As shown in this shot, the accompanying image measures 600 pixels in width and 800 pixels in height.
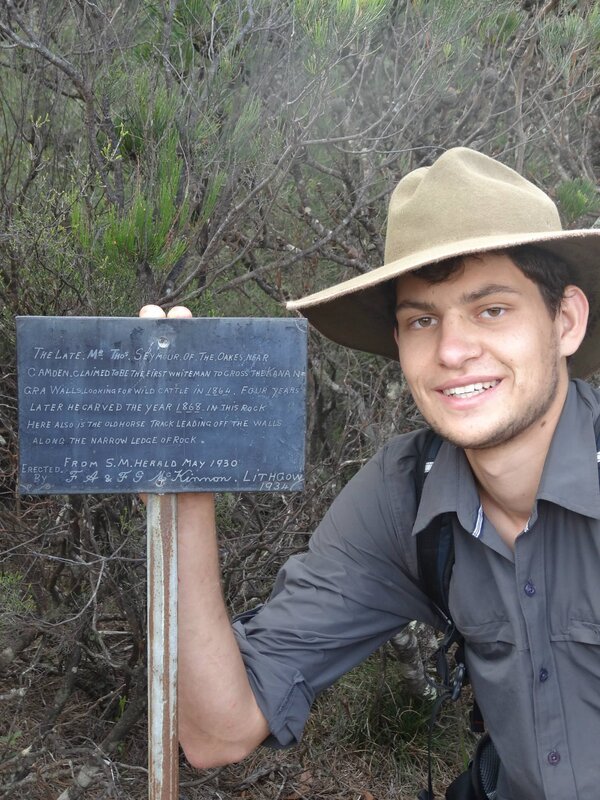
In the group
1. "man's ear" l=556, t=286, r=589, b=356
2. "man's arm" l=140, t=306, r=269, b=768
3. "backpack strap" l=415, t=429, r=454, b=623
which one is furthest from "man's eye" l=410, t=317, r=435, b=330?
"man's arm" l=140, t=306, r=269, b=768

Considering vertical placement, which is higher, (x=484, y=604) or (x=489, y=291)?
(x=489, y=291)

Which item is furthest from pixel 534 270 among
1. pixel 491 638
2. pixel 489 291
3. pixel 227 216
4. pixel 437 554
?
pixel 227 216

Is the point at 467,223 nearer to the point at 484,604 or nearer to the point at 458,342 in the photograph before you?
the point at 458,342

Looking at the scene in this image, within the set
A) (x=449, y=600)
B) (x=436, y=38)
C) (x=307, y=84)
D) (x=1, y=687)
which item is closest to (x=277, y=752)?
(x=1, y=687)

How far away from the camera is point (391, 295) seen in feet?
7.70

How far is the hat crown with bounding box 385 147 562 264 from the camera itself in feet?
6.58

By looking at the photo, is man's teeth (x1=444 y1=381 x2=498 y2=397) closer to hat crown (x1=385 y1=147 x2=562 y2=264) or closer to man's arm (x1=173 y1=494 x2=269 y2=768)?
hat crown (x1=385 y1=147 x2=562 y2=264)

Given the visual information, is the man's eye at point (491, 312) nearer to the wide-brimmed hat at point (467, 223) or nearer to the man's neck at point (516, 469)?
the wide-brimmed hat at point (467, 223)

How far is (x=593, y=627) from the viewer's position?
1.93m

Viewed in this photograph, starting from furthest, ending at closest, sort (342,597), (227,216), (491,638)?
(227,216)
(342,597)
(491,638)

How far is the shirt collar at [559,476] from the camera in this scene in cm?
196

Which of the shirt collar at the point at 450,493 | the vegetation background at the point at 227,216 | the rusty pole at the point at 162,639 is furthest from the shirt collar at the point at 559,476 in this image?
the vegetation background at the point at 227,216

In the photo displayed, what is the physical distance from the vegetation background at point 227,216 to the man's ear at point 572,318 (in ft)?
3.43

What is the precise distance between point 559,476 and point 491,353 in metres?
0.33
